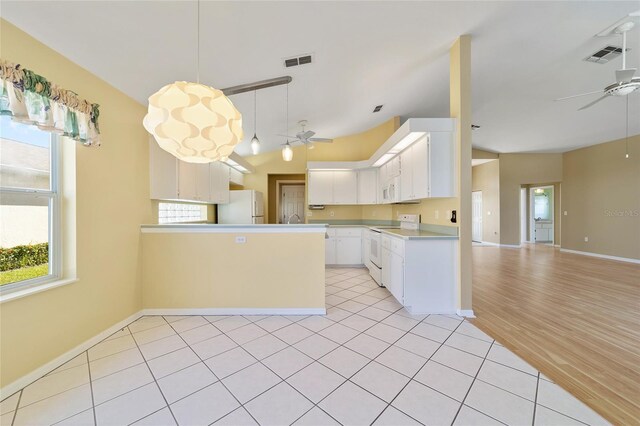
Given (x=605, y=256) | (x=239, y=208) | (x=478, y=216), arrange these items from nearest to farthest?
(x=239, y=208)
(x=605, y=256)
(x=478, y=216)

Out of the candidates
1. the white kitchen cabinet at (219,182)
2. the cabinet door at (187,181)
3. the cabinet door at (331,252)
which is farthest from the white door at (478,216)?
the cabinet door at (187,181)

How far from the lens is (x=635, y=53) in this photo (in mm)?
2955

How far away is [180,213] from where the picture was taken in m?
4.03

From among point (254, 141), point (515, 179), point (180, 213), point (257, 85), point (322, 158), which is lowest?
point (180, 213)

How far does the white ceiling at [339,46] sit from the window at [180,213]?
A: 5.44 ft

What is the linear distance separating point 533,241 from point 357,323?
406 inches

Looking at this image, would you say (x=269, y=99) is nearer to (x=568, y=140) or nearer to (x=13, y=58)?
(x=13, y=58)

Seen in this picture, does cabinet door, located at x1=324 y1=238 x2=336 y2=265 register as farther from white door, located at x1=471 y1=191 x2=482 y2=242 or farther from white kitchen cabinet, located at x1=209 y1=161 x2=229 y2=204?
white door, located at x1=471 y1=191 x2=482 y2=242

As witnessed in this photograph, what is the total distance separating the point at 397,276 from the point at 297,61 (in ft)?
9.40

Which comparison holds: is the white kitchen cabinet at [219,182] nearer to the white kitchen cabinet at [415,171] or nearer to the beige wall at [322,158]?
the beige wall at [322,158]

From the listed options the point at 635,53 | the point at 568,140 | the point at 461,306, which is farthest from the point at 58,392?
the point at 568,140

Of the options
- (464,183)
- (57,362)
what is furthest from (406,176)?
(57,362)

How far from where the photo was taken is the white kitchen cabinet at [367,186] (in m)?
5.37

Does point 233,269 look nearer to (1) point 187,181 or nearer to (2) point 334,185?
(1) point 187,181
